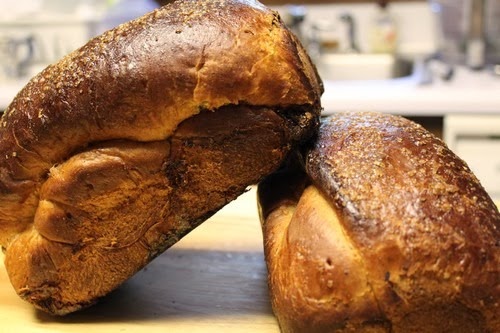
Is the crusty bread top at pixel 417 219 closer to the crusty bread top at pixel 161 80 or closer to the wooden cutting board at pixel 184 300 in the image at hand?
the crusty bread top at pixel 161 80

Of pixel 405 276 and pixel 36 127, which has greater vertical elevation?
pixel 36 127

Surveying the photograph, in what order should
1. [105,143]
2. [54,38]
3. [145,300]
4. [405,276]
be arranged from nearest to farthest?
[405,276] < [105,143] < [145,300] < [54,38]

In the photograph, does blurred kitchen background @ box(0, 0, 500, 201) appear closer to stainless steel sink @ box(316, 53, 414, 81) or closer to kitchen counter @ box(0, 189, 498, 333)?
stainless steel sink @ box(316, 53, 414, 81)

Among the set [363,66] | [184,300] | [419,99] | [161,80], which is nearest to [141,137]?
[161,80]

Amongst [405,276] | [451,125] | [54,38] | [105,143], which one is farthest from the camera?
[54,38]

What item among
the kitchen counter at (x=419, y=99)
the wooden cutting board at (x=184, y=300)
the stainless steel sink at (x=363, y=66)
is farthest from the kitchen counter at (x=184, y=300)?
the stainless steel sink at (x=363, y=66)

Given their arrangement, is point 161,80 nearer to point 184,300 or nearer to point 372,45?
point 184,300

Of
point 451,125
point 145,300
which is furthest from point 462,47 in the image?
point 145,300

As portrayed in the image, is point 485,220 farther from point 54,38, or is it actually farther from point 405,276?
point 54,38

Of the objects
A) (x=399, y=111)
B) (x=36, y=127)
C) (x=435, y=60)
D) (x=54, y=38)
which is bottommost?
(x=435, y=60)
